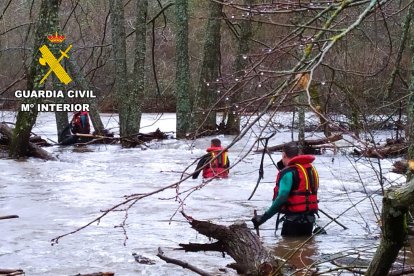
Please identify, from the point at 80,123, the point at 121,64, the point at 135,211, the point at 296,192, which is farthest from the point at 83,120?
the point at 296,192

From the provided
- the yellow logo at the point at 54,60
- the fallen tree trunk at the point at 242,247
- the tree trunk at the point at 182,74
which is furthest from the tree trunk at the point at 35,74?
the fallen tree trunk at the point at 242,247

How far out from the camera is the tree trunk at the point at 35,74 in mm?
18391

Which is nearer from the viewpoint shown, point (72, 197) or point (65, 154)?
point (72, 197)

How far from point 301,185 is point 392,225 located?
5.66 metres

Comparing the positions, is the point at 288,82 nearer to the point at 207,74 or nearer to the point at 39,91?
the point at 39,91

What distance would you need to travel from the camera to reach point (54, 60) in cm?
2347

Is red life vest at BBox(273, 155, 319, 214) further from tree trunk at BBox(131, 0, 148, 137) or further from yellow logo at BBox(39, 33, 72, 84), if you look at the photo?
tree trunk at BBox(131, 0, 148, 137)

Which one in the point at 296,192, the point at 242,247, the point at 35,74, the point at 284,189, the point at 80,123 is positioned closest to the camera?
the point at 242,247

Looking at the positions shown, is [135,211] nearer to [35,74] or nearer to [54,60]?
[35,74]

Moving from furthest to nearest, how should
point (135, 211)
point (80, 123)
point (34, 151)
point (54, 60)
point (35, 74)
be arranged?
point (80, 123), point (54, 60), point (34, 151), point (35, 74), point (135, 211)

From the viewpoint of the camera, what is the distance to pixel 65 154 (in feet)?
72.6

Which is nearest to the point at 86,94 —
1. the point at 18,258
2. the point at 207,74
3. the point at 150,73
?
the point at 207,74

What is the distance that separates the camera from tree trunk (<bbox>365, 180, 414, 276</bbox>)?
3447 mm

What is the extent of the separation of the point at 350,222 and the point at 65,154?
40.6 feet
